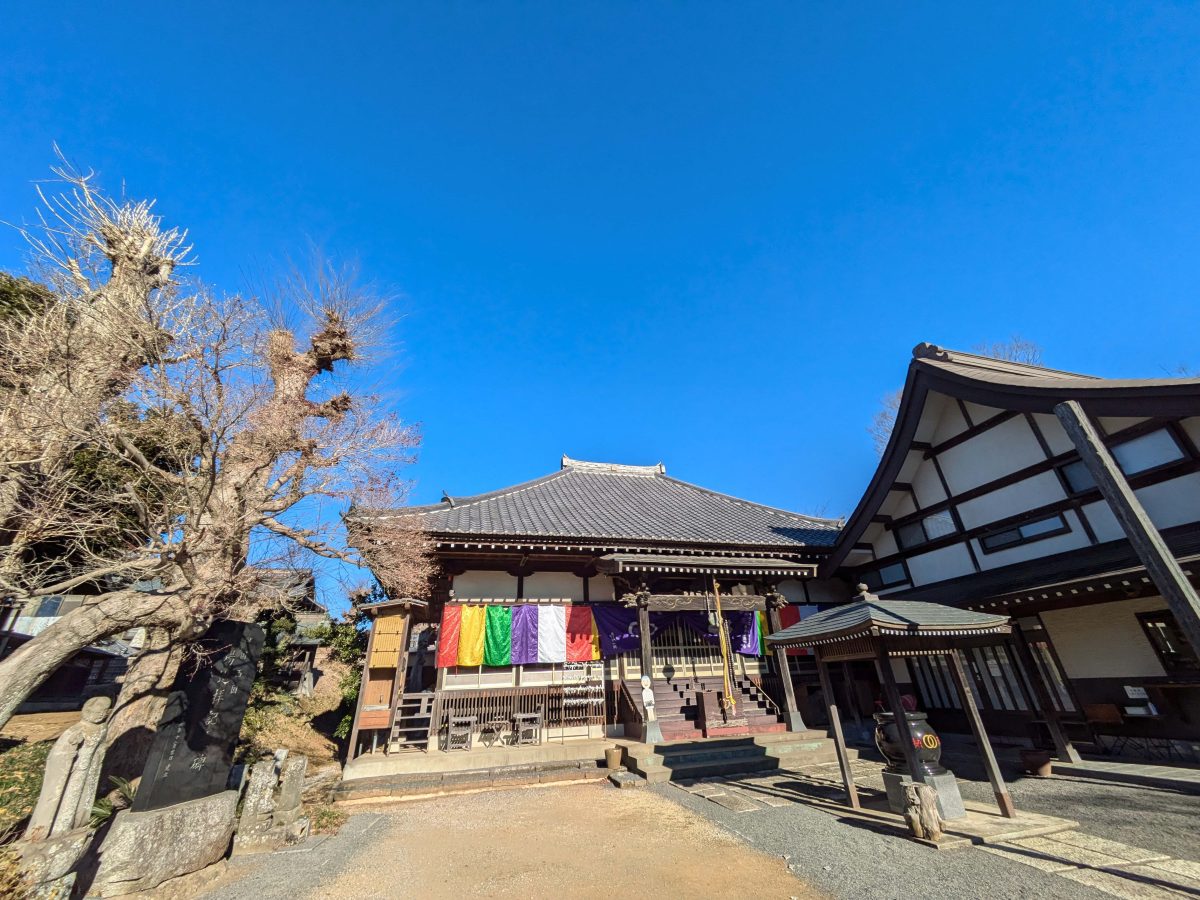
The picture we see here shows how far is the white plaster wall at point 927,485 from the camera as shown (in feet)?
36.5

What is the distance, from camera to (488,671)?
35.7ft

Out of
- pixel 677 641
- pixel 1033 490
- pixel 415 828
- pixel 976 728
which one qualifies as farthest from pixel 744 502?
pixel 415 828

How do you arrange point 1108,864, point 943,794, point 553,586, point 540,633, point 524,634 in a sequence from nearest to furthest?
point 1108,864
point 943,794
point 524,634
point 540,633
point 553,586

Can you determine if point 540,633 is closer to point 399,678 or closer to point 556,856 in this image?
point 399,678

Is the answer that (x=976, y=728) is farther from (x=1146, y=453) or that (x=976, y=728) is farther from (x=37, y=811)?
(x=37, y=811)

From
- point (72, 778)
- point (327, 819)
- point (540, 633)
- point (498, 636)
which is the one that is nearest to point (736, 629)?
point (540, 633)

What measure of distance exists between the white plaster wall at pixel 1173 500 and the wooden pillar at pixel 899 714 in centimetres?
527

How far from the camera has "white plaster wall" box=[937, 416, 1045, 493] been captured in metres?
9.46

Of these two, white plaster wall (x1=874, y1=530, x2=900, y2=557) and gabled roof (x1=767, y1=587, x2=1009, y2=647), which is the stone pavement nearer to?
gabled roof (x1=767, y1=587, x2=1009, y2=647)

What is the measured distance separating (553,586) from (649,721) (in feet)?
12.7

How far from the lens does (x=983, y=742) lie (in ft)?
20.2

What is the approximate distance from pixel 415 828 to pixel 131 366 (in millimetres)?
7262

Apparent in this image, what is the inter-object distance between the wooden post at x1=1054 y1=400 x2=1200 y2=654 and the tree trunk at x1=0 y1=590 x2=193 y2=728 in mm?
9806

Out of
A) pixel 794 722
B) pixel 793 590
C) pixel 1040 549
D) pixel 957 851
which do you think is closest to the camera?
pixel 957 851
